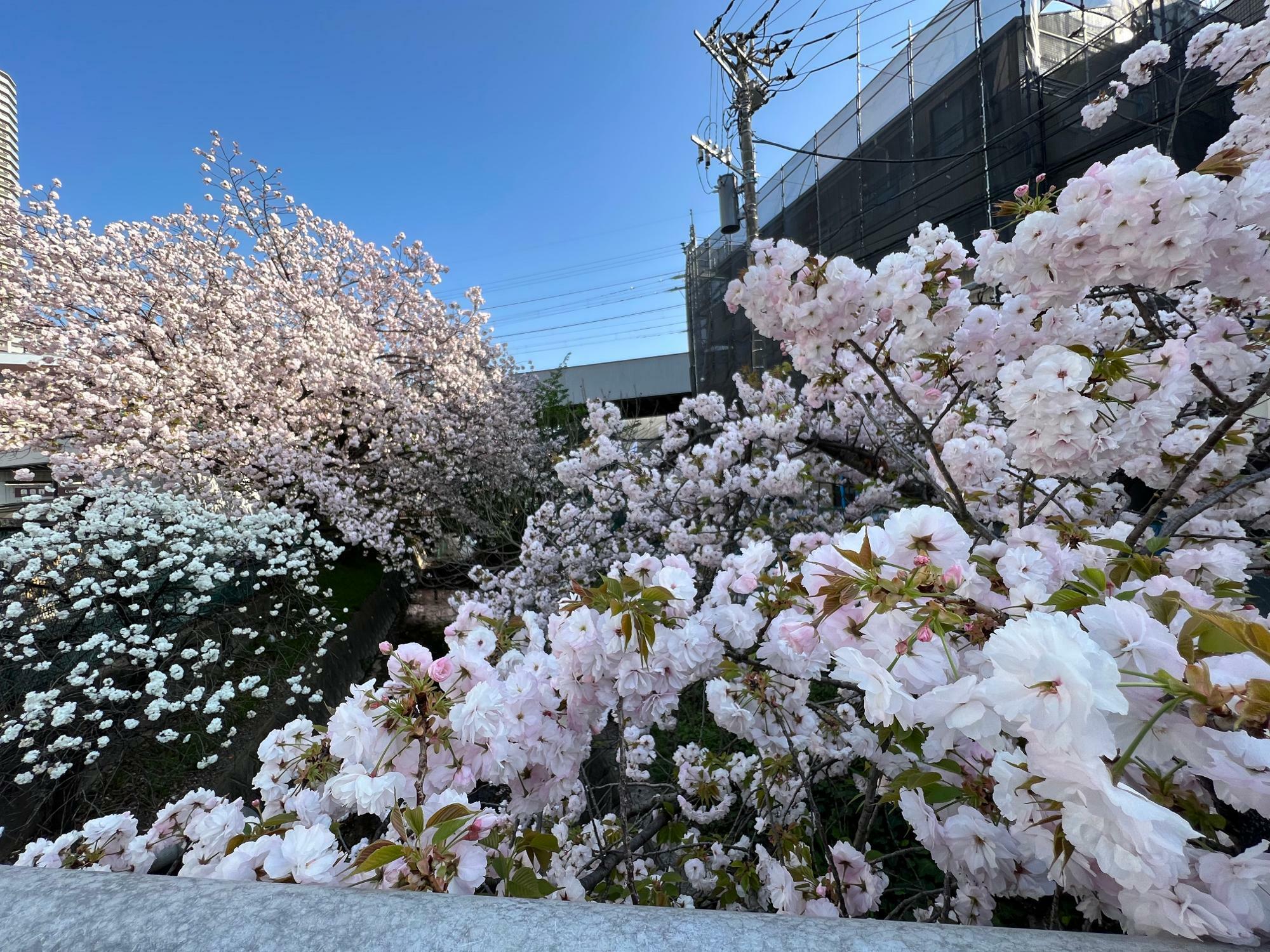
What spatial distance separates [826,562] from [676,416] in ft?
16.9

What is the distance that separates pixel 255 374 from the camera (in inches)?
299

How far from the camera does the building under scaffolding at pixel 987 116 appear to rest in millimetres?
6816

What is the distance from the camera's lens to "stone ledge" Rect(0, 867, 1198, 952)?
0.52 m

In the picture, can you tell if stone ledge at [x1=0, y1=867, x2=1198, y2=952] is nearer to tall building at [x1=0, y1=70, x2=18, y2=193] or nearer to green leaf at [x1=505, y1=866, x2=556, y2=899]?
green leaf at [x1=505, y1=866, x2=556, y2=899]

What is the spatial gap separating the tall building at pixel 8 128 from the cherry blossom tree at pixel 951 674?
946 inches

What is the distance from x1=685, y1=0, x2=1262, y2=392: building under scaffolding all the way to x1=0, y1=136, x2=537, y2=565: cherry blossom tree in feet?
22.7

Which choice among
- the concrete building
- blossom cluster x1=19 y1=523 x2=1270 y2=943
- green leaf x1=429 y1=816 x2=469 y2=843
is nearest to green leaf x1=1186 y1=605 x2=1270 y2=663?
blossom cluster x1=19 y1=523 x2=1270 y2=943

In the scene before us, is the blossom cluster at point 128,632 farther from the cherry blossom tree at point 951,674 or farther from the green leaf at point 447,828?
the green leaf at point 447,828

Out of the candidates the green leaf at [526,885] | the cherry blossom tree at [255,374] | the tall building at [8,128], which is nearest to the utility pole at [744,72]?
the cherry blossom tree at [255,374]

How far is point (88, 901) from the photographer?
1.91 feet

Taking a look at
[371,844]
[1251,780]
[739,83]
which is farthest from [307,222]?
[1251,780]

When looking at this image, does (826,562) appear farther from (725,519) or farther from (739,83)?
(739,83)

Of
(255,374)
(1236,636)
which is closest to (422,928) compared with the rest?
(1236,636)

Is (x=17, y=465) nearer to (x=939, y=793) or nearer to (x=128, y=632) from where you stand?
(x=128, y=632)
